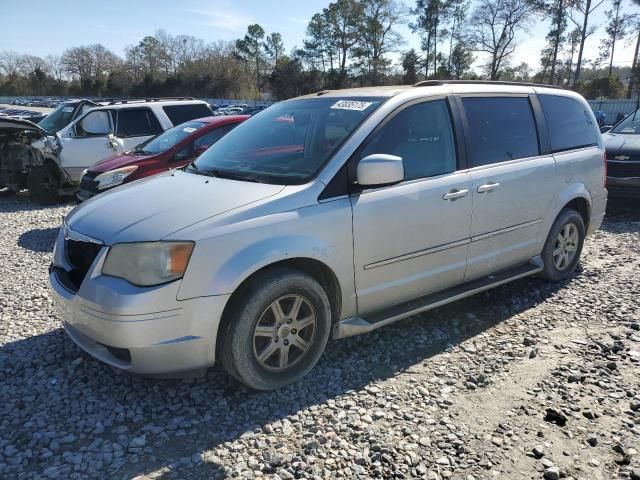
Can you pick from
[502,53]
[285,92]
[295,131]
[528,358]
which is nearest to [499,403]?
[528,358]

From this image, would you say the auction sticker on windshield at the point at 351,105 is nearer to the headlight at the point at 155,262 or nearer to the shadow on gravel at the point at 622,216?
the headlight at the point at 155,262

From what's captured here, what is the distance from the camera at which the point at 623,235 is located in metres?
7.25

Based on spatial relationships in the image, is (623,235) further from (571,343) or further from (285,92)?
(285,92)

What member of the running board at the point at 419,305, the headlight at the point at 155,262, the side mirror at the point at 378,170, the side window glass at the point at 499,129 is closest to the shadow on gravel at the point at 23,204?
the headlight at the point at 155,262

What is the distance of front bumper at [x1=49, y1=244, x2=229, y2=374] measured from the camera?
2.75 metres

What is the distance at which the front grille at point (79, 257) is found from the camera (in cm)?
307

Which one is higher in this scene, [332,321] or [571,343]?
[332,321]

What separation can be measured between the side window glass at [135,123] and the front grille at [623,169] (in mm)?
8486

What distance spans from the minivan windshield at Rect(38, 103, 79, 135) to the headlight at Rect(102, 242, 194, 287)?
10791 mm

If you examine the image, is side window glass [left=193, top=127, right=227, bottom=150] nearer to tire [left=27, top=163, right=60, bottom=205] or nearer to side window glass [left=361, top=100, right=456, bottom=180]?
tire [left=27, top=163, right=60, bottom=205]

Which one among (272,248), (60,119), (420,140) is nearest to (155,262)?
(272,248)

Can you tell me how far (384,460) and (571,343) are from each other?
214 cm

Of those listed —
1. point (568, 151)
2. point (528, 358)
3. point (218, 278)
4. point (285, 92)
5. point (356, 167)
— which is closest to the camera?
point (218, 278)

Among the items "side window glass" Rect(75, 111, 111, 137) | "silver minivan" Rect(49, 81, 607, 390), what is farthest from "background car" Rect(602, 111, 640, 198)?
"side window glass" Rect(75, 111, 111, 137)
